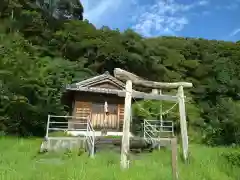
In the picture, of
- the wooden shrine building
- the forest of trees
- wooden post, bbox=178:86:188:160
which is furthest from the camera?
the forest of trees

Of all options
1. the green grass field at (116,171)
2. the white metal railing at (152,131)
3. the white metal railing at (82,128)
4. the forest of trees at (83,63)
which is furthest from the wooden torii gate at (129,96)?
the forest of trees at (83,63)

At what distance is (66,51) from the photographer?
34.9m

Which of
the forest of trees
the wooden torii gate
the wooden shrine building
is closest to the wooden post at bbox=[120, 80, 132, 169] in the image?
the wooden torii gate

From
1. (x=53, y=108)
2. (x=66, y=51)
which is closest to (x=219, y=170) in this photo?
(x=53, y=108)

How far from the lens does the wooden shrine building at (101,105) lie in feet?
66.4

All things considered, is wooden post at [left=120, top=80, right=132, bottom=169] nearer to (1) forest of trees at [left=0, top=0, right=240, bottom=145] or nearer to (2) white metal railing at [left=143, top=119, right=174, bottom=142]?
(2) white metal railing at [left=143, top=119, right=174, bottom=142]

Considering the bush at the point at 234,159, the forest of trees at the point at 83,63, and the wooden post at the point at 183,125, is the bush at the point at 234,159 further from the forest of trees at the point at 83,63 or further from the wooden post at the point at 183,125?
the forest of trees at the point at 83,63

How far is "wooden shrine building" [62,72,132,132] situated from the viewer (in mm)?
→ 20250

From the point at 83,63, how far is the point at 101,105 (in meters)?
13.2

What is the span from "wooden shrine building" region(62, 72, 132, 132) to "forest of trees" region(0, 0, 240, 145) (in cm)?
446

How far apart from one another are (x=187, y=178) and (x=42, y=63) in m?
23.5

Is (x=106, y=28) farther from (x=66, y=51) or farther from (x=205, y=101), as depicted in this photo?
(x=205, y=101)

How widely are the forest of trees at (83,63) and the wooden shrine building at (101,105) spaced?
14.6 ft

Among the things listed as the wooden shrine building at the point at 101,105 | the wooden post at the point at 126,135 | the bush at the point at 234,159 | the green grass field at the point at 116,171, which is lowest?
the green grass field at the point at 116,171
